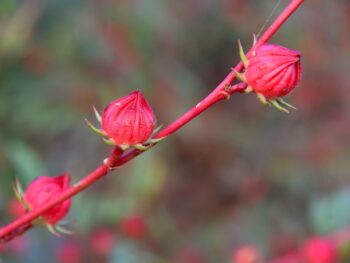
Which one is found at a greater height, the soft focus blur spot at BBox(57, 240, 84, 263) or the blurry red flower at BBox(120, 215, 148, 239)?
the soft focus blur spot at BBox(57, 240, 84, 263)

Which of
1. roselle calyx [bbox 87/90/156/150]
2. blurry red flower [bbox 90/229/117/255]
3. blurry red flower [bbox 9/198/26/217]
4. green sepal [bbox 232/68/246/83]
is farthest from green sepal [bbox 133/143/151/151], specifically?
blurry red flower [bbox 90/229/117/255]

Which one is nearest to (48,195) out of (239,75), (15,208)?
(239,75)

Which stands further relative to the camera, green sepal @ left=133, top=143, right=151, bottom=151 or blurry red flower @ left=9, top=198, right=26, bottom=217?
blurry red flower @ left=9, top=198, right=26, bottom=217

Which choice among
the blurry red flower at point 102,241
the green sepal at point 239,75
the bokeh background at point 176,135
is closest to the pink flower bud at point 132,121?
the green sepal at point 239,75

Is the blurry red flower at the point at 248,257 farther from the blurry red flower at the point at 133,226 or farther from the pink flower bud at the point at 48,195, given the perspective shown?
the pink flower bud at the point at 48,195

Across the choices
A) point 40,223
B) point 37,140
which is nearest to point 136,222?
point 37,140

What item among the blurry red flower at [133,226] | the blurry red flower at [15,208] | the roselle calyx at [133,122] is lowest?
the roselle calyx at [133,122]

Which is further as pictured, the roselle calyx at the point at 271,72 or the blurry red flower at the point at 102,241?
the blurry red flower at the point at 102,241

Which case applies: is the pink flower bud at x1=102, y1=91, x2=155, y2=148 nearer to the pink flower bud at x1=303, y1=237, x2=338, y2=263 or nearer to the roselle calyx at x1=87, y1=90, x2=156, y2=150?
the roselle calyx at x1=87, y1=90, x2=156, y2=150
